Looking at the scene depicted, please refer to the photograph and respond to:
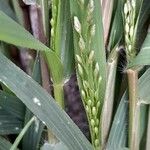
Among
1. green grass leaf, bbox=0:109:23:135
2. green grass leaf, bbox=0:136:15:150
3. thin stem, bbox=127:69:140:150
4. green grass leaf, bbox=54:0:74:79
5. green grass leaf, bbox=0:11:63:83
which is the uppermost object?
green grass leaf, bbox=0:11:63:83

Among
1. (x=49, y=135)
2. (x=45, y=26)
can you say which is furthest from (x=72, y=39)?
(x=49, y=135)

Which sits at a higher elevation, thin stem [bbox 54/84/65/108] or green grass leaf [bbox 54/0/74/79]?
green grass leaf [bbox 54/0/74/79]

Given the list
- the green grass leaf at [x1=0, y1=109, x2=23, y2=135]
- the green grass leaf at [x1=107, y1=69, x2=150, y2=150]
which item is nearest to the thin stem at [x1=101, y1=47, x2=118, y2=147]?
the green grass leaf at [x1=107, y1=69, x2=150, y2=150]

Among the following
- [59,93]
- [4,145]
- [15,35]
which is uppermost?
[15,35]

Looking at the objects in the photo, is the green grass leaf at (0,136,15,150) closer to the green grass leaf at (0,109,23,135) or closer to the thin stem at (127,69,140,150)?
the green grass leaf at (0,109,23,135)

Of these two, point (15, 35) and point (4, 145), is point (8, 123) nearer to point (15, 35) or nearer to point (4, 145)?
point (4, 145)

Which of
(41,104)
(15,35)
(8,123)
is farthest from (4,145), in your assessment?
(15,35)

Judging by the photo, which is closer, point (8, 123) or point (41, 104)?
point (41, 104)
